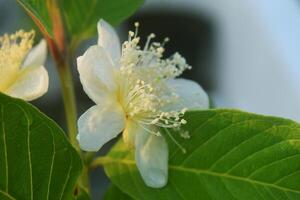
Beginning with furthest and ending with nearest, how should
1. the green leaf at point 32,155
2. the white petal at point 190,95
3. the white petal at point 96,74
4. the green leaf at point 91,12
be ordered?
the green leaf at point 91,12 < the white petal at point 190,95 < the white petal at point 96,74 < the green leaf at point 32,155

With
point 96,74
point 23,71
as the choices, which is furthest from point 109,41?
point 23,71

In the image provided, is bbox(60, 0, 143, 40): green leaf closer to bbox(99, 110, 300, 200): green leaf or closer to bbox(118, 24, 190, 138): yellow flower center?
bbox(118, 24, 190, 138): yellow flower center

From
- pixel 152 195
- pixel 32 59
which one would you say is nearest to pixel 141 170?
Answer: pixel 152 195

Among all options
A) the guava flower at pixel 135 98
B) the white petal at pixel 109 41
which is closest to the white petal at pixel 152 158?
the guava flower at pixel 135 98

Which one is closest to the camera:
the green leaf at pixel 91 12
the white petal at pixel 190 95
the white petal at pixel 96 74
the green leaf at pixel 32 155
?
the green leaf at pixel 32 155

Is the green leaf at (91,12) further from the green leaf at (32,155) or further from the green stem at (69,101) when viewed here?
the green leaf at (32,155)

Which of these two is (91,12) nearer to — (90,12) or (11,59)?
(90,12)
